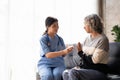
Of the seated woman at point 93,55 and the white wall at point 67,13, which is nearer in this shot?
the seated woman at point 93,55

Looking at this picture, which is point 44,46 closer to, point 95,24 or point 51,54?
point 51,54

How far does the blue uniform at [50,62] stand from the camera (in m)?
3.06

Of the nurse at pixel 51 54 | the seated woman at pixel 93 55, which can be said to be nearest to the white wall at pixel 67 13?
the nurse at pixel 51 54

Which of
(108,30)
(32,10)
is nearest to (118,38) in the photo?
(108,30)

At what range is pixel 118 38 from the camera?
3900 mm

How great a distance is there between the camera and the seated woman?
8.78 feet

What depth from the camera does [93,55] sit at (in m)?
2.94

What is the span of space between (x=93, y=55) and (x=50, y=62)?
547 mm

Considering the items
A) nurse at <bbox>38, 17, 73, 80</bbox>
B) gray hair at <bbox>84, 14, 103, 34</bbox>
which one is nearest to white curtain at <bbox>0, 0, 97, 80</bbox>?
nurse at <bbox>38, 17, 73, 80</bbox>

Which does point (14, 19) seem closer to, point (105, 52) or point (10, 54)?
point (10, 54)

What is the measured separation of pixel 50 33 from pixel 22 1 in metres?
0.80

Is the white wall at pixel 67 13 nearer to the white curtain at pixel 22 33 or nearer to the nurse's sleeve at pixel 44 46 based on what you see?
the white curtain at pixel 22 33

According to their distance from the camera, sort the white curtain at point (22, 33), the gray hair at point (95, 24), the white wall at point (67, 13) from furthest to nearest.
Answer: the white wall at point (67, 13) < the white curtain at point (22, 33) < the gray hair at point (95, 24)

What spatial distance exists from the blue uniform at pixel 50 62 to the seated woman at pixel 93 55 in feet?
0.88
